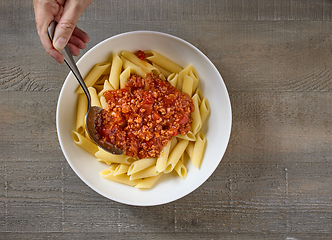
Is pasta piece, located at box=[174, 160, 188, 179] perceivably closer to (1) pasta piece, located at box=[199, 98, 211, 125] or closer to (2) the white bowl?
(2) the white bowl

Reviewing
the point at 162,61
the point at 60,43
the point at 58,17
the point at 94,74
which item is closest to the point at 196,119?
the point at 162,61

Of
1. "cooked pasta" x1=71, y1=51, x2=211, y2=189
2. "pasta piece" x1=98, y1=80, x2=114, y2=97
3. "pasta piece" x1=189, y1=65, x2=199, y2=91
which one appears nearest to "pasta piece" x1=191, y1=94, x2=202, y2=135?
"cooked pasta" x1=71, y1=51, x2=211, y2=189

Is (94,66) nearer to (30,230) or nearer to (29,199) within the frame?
(29,199)

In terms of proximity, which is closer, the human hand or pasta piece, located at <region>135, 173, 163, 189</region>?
the human hand

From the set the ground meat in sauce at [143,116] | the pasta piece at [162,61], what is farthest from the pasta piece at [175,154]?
the pasta piece at [162,61]

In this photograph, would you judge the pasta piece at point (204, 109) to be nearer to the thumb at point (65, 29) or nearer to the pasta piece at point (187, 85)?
the pasta piece at point (187, 85)
